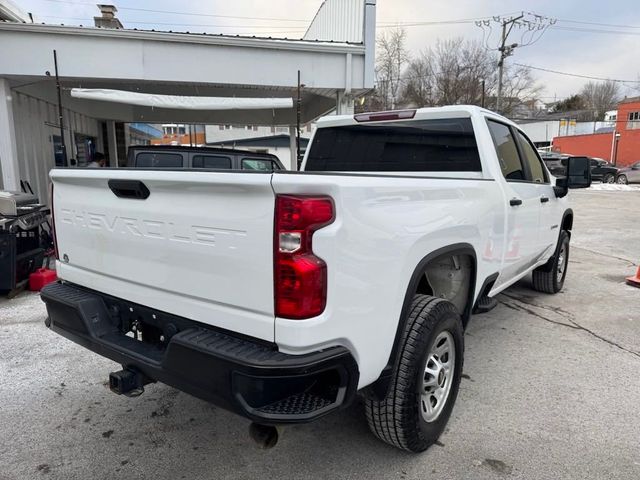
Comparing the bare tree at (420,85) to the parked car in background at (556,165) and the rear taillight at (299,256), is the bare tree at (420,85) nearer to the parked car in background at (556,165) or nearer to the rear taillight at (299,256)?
the parked car in background at (556,165)

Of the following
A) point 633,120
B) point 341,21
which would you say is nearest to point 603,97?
point 633,120

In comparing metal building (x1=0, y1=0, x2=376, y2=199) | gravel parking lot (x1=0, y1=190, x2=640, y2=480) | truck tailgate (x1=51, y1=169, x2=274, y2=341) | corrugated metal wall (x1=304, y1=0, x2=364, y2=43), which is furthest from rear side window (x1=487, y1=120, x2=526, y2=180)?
corrugated metal wall (x1=304, y1=0, x2=364, y2=43)

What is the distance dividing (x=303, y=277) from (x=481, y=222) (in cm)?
171

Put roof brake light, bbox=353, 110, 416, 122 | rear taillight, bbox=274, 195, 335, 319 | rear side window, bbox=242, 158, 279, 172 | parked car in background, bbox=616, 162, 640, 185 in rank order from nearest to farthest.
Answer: rear taillight, bbox=274, 195, 335, 319 → roof brake light, bbox=353, 110, 416, 122 → rear side window, bbox=242, 158, 279, 172 → parked car in background, bbox=616, 162, 640, 185

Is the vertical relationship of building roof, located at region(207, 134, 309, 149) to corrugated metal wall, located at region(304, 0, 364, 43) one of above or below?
below

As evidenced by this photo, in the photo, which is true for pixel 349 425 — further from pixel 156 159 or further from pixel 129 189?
pixel 156 159

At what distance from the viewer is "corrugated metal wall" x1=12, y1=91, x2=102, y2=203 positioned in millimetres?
9008

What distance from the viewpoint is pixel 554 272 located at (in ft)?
18.8

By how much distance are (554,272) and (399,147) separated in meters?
3.05

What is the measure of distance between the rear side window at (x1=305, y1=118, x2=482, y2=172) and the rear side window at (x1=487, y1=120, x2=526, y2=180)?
27cm

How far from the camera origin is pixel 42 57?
802 cm

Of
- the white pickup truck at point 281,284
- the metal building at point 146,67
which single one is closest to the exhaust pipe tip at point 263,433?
the white pickup truck at point 281,284

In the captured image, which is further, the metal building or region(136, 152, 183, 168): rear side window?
the metal building

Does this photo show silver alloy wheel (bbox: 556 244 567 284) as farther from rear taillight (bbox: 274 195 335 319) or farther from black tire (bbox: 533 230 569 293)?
rear taillight (bbox: 274 195 335 319)
